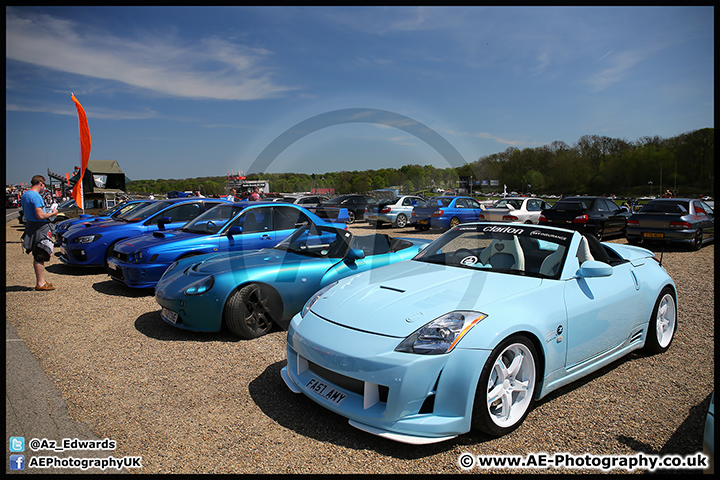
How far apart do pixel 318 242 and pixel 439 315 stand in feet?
9.71

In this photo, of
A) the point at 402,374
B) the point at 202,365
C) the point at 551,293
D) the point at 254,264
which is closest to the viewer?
the point at 402,374

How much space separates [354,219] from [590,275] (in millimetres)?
18954

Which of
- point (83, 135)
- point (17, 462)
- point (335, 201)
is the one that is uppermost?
point (83, 135)

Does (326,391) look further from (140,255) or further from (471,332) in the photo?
(140,255)

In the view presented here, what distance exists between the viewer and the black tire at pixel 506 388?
249 centimetres

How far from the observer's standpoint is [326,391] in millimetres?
2717

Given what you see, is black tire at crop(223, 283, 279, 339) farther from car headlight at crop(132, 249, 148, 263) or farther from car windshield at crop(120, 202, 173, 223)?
car windshield at crop(120, 202, 173, 223)

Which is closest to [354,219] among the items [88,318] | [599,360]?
[88,318]

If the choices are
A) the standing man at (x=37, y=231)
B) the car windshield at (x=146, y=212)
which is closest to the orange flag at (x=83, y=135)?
the car windshield at (x=146, y=212)

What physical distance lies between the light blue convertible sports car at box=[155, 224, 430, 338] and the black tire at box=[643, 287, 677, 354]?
8.84 feet

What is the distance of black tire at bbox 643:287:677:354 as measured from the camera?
3814 millimetres

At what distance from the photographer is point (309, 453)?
2443 mm

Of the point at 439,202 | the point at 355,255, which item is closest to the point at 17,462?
the point at 355,255

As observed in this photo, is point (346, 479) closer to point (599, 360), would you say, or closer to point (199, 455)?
point (199, 455)
